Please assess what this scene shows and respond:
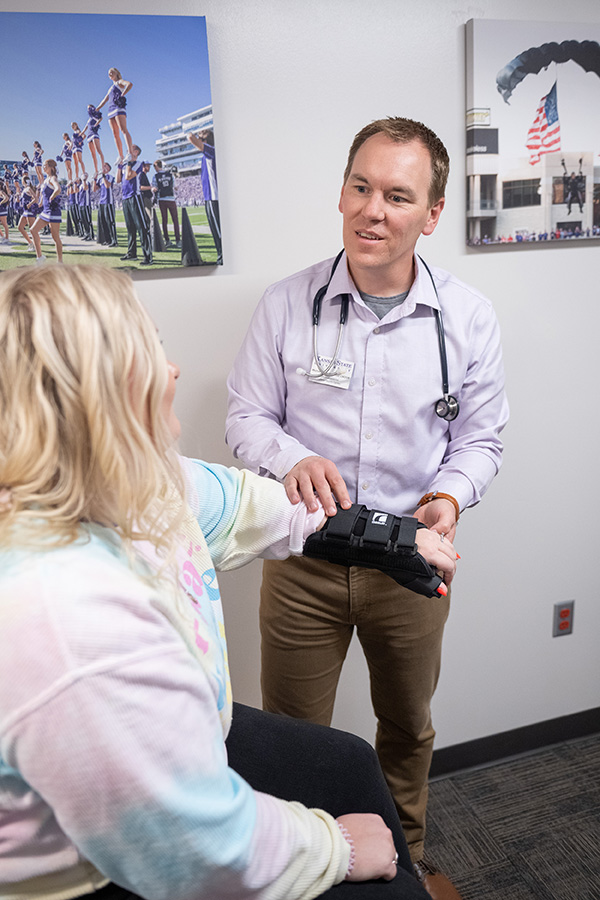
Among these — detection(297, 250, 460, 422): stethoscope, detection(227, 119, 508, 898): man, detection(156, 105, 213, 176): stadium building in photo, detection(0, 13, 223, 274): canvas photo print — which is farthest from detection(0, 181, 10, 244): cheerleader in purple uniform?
detection(297, 250, 460, 422): stethoscope

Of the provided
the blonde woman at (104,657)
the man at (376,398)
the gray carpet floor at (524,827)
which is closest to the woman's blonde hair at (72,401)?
the blonde woman at (104,657)

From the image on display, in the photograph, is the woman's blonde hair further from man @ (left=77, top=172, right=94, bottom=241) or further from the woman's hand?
man @ (left=77, top=172, right=94, bottom=241)

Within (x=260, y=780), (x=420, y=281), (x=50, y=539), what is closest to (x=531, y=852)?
(x=260, y=780)

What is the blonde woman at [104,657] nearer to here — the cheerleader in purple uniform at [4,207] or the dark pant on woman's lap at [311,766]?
the dark pant on woman's lap at [311,766]

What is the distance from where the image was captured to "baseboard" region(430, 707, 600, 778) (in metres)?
2.38

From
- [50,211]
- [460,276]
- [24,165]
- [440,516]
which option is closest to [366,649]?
[440,516]

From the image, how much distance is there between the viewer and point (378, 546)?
50.4 inches

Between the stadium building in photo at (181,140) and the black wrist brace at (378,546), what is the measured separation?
1.00 m

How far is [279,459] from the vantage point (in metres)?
1.59

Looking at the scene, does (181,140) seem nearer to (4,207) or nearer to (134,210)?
(134,210)

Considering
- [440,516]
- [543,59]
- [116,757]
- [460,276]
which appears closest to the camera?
[116,757]

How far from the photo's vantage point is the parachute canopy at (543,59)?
76.7 inches

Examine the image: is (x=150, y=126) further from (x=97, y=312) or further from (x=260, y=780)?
(x=260, y=780)

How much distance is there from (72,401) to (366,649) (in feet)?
4.27
